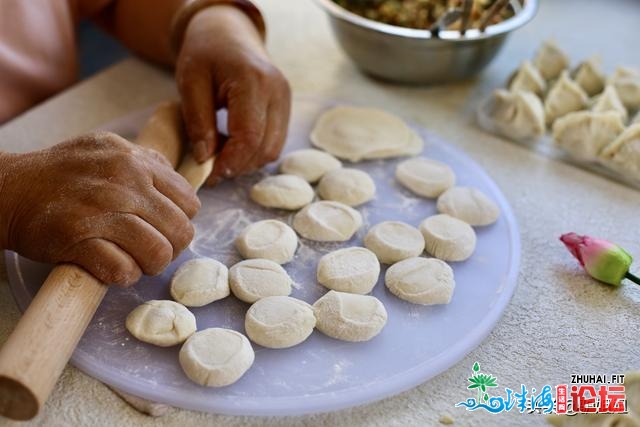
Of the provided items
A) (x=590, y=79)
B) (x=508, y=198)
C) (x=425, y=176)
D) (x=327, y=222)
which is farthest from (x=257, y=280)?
(x=590, y=79)

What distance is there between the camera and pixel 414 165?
1292mm

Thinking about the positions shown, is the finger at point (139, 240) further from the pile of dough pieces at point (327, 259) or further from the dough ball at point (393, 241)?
the dough ball at point (393, 241)

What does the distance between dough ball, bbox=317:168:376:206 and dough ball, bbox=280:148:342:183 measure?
0.9 inches

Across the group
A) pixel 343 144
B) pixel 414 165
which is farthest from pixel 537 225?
pixel 343 144

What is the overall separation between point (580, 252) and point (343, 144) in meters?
0.50

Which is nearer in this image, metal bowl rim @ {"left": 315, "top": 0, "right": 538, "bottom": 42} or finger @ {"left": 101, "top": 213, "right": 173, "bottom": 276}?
finger @ {"left": 101, "top": 213, "right": 173, "bottom": 276}

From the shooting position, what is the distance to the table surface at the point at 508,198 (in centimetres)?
90

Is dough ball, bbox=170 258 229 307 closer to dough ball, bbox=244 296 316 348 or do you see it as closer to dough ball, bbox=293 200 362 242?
dough ball, bbox=244 296 316 348

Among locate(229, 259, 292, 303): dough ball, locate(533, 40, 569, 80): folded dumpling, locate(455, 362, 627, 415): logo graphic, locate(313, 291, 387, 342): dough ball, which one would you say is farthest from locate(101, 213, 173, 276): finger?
locate(533, 40, 569, 80): folded dumpling

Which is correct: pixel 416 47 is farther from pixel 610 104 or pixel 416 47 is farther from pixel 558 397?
pixel 558 397

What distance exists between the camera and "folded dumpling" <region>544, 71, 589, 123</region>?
146 centimetres

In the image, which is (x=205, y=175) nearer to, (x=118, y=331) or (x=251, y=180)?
(x=251, y=180)

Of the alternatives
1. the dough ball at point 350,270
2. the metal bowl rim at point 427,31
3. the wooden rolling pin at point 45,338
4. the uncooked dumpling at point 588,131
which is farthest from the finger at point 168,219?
the uncooked dumpling at point 588,131

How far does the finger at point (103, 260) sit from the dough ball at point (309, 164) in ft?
1.42
